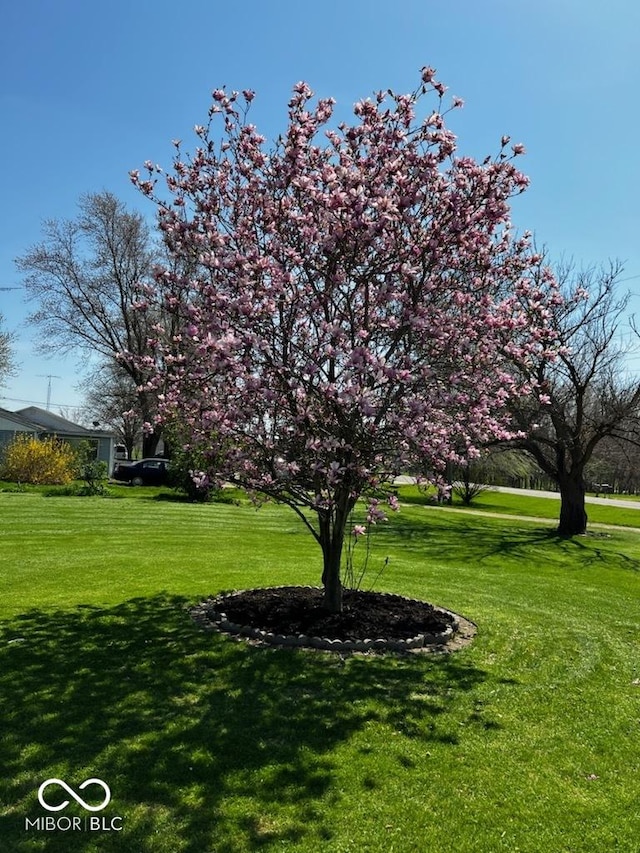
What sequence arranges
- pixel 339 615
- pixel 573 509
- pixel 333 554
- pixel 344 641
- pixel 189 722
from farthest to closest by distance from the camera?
pixel 573 509, pixel 333 554, pixel 339 615, pixel 344 641, pixel 189 722

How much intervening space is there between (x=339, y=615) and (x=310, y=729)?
8.71ft

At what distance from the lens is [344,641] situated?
21.4ft

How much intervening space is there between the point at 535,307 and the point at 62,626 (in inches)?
232

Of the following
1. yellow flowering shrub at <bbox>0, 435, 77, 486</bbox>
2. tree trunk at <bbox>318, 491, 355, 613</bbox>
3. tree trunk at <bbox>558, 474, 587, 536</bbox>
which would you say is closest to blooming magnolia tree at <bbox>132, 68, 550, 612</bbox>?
tree trunk at <bbox>318, 491, 355, 613</bbox>

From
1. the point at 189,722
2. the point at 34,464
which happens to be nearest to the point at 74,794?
the point at 189,722

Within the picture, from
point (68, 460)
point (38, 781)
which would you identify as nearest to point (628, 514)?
point (68, 460)

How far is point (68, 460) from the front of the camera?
27078 millimetres

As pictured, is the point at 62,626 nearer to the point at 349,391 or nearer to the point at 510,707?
the point at 349,391

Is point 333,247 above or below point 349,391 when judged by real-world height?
above

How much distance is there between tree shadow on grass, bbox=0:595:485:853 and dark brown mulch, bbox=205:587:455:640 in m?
0.57

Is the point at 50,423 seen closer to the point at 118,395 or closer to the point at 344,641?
the point at 118,395

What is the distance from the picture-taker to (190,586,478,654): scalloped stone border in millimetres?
6434

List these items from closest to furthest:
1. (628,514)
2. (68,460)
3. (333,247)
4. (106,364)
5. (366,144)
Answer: (333,247)
(366,144)
(68,460)
(628,514)
(106,364)

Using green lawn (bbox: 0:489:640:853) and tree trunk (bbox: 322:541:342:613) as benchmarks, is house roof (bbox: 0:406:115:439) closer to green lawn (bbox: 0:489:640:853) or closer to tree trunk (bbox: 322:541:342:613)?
green lawn (bbox: 0:489:640:853)
